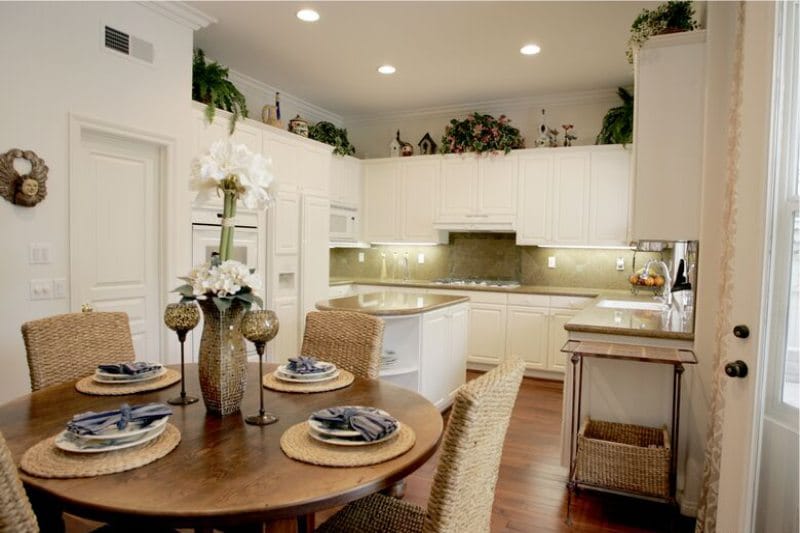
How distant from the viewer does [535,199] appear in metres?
5.24

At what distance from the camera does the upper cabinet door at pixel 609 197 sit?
4.87 meters

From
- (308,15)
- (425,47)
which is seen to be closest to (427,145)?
(425,47)

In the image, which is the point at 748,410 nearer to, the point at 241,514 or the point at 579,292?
the point at 241,514

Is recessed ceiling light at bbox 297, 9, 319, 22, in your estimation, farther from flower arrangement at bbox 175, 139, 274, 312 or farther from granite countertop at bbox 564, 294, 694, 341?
granite countertop at bbox 564, 294, 694, 341

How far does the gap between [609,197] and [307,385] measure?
4.09 metres

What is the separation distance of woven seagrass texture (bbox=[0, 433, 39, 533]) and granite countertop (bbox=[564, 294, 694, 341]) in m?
2.44

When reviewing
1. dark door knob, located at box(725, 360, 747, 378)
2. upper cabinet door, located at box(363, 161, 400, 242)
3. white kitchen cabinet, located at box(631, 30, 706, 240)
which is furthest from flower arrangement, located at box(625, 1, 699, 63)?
upper cabinet door, located at box(363, 161, 400, 242)

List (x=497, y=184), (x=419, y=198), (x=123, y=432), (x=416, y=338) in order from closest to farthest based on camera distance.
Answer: (x=123, y=432), (x=416, y=338), (x=497, y=184), (x=419, y=198)

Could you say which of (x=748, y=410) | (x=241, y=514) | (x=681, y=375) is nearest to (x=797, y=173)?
(x=748, y=410)

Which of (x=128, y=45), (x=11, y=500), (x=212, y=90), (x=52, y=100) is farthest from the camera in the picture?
(x=212, y=90)

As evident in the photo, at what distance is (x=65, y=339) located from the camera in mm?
1985

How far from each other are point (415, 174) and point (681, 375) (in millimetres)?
3848

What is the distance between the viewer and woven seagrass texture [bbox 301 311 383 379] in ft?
7.10

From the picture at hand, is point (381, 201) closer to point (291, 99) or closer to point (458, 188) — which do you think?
point (458, 188)
